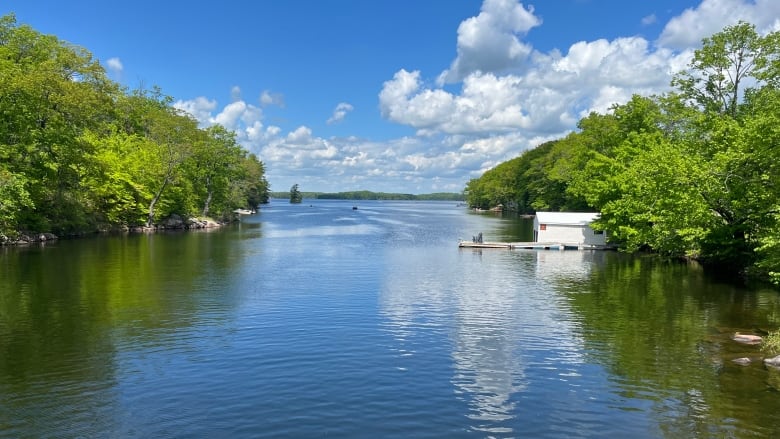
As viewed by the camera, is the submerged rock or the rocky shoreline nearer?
the submerged rock

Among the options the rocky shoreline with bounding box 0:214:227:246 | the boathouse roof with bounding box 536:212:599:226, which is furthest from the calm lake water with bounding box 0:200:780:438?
the boathouse roof with bounding box 536:212:599:226

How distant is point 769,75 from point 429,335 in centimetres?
4093

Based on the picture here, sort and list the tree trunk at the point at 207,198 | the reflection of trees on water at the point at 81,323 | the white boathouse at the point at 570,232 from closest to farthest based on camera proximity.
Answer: the reflection of trees on water at the point at 81,323
the white boathouse at the point at 570,232
the tree trunk at the point at 207,198

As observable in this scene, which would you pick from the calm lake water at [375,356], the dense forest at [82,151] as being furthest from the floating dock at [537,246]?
the dense forest at [82,151]

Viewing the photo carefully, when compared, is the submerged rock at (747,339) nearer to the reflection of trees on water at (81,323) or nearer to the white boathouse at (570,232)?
the reflection of trees on water at (81,323)

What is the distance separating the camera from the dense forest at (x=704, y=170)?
103 feet

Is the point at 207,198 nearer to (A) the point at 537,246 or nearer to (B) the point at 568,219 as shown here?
(A) the point at 537,246

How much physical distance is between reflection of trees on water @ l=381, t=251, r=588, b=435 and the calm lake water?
105 millimetres

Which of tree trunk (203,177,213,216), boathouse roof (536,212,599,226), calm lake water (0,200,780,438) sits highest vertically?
tree trunk (203,177,213,216)

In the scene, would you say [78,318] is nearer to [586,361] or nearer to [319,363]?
[319,363]

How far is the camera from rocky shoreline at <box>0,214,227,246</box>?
52.2 metres

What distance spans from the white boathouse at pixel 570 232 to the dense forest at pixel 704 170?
2.66 m

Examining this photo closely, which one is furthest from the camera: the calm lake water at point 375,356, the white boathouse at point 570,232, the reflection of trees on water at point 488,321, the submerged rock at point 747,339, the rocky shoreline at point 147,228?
the white boathouse at point 570,232

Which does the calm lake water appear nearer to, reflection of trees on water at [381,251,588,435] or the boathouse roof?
reflection of trees on water at [381,251,588,435]
